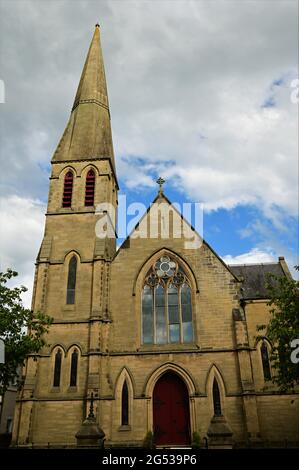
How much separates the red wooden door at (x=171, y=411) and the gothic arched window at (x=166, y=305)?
7.10ft

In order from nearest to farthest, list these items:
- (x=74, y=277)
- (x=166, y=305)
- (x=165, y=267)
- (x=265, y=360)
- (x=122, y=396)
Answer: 1. (x=122, y=396)
2. (x=265, y=360)
3. (x=166, y=305)
4. (x=165, y=267)
5. (x=74, y=277)

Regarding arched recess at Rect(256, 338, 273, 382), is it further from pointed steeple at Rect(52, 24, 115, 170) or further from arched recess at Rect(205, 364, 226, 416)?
pointed steeple at Rect(52, 24, 115, 170)

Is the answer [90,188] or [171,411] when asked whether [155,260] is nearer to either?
[90,188]

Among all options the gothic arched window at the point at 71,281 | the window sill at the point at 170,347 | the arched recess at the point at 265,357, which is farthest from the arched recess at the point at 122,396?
the arched recess at the point at 265,357

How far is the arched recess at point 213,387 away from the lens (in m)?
20.4

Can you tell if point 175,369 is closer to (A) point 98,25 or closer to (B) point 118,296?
(B) point 118,296

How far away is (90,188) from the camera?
91.0 ft

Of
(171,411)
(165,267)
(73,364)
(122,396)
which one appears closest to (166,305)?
(165,267)

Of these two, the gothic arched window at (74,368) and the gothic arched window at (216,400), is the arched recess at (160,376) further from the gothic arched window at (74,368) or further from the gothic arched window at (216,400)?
the gothic arched window at (74,368)

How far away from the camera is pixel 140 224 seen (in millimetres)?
25391

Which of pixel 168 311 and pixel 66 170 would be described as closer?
pixel 168 311

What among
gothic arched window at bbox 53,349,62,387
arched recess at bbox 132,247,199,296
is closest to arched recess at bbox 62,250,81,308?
gothic arched window at bbox 53,349,62,387

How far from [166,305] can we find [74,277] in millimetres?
5938

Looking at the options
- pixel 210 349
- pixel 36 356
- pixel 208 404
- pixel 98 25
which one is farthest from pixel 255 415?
pixel 98 25
